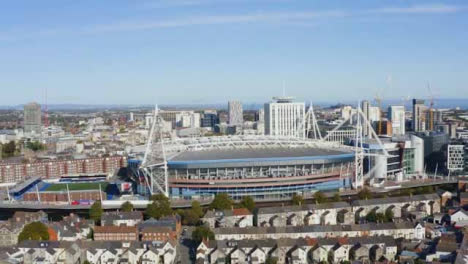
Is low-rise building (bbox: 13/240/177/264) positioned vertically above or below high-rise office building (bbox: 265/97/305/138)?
below

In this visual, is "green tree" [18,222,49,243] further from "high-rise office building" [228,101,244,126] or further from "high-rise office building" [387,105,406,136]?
"high-rise office building" [228,101,244,126]

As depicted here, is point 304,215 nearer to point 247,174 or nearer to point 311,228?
point 311,228

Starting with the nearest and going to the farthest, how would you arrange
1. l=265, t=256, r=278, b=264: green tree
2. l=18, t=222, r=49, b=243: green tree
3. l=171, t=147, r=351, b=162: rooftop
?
1. l=265, t=256, r=278, b=264: green tree
2. l=18, t=222, r=49, b=243: green tree
3. l=171, t=147, r=351, b=162: rooftop

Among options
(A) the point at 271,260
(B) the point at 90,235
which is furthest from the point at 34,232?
(A) the point at 271,260

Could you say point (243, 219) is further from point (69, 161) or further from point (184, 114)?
point (184, 114)

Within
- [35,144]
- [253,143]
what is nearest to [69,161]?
[253,143]

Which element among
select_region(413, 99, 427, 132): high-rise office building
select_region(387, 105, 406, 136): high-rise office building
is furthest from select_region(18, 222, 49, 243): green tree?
select_region(413, 99, 427, 132): high-rise office building

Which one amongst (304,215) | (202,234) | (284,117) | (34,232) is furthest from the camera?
(284,117)

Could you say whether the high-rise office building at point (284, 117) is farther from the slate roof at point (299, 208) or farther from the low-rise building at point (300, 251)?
the low-rise building at point (300, 251)
